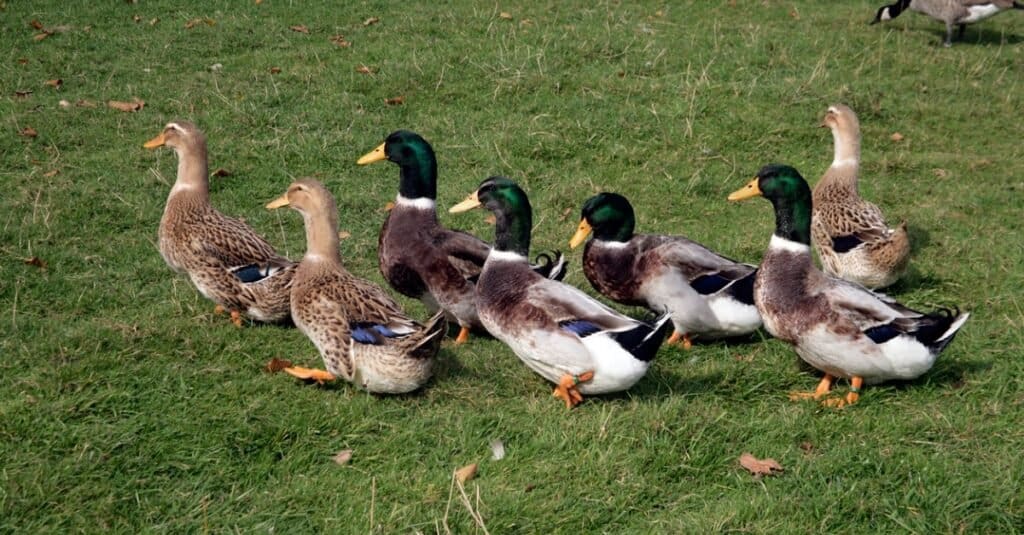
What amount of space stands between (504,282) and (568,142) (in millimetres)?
3742

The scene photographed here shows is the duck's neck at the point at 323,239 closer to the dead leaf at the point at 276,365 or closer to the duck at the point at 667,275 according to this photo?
the dead leaf at the point at 276,365

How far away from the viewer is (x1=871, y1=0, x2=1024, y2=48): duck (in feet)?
41.8

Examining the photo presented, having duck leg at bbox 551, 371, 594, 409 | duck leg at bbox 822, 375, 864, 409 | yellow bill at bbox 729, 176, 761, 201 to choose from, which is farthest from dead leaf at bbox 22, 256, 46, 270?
duck leg at bbox 822, 375, 864, 409

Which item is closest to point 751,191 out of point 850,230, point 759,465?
point 850,230

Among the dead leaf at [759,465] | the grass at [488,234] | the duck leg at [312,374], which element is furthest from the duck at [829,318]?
the duck leg at [312,374]

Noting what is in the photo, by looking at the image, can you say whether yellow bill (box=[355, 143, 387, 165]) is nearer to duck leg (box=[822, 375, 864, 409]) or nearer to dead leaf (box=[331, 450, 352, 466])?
dead leaf (box=[331, 450, 352, 466])

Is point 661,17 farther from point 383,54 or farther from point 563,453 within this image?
point 563,453

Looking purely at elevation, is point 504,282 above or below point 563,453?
above

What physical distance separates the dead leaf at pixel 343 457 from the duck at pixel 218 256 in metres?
1.39

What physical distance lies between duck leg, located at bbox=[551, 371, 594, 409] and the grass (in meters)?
0.07

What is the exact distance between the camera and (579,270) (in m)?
6.72

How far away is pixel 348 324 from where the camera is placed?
16.0 ft

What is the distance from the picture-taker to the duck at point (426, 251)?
5719 mm

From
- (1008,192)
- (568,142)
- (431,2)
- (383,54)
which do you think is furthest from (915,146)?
(431,2)
